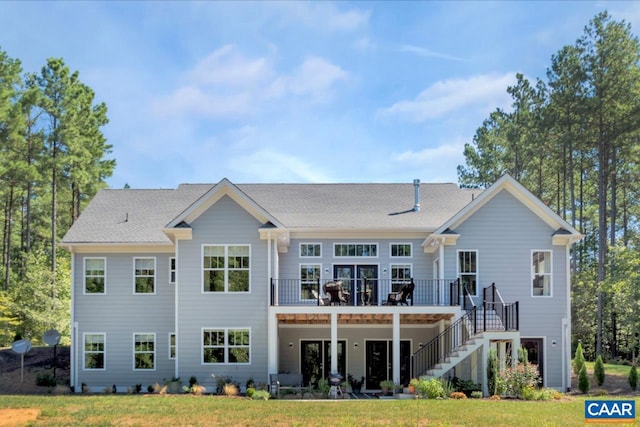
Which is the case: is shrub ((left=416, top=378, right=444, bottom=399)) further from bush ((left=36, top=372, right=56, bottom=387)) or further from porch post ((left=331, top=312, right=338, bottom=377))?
bush ((left=36, top=372, right=56, bottom=387))

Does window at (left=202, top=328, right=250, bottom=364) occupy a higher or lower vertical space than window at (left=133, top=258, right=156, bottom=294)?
lower

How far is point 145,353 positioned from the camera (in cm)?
2648

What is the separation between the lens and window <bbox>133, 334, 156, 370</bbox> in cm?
2647

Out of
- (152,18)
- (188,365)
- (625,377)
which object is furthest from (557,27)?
(188,365)

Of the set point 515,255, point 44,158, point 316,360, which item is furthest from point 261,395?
point 44,158

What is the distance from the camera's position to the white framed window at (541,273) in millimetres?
25578

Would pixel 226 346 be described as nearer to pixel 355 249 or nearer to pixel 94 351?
pixel 94 351

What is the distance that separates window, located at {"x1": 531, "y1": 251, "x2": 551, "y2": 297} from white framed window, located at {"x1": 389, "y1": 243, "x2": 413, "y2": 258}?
173 inches

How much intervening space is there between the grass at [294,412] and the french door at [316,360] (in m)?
7.91

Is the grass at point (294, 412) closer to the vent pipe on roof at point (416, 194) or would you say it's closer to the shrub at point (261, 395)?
the shrub at point (261, 395)

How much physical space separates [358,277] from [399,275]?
1505 millimetres

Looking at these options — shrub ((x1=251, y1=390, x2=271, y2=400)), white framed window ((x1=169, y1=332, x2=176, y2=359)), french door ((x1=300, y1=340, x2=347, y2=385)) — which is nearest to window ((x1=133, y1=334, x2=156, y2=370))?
white framed window ((x1=169, y1=332, x2=176, y2=359))

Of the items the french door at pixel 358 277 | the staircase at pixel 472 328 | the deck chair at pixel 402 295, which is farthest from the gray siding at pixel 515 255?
the french door at pixel 358 277

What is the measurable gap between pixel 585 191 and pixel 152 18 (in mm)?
31176
